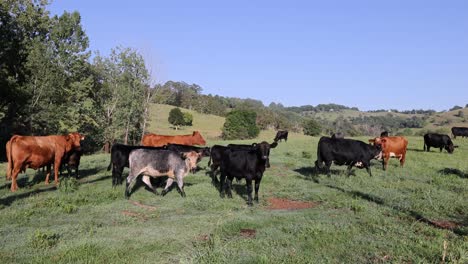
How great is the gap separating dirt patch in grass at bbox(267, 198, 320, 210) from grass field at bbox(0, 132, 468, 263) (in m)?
0.21

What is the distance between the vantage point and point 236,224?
27.1ft

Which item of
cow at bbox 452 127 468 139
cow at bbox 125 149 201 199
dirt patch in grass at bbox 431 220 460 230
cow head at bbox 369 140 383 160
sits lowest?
dirt patch in grass at bbox 431 220 460 230

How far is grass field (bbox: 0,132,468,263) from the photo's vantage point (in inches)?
251

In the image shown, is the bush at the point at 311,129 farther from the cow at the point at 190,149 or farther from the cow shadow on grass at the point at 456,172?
the cow at the point at 190,149

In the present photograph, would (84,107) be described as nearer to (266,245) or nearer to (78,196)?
(78,196)

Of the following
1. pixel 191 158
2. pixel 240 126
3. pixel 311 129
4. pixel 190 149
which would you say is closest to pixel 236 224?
pixel 191 158

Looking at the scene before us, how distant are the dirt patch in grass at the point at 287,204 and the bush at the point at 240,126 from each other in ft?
190

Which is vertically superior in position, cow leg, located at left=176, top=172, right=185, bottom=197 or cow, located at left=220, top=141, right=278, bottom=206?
cow, located at left=220, top=141, right=278, bottom=206

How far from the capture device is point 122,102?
4253 centimetres

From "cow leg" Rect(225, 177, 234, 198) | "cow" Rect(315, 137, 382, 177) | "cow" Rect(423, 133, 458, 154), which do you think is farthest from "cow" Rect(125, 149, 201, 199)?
"cow" Rect(423, 133, 458, 154)

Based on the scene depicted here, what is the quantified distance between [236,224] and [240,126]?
64638 millimetres

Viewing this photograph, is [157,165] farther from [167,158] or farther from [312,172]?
[312,172]

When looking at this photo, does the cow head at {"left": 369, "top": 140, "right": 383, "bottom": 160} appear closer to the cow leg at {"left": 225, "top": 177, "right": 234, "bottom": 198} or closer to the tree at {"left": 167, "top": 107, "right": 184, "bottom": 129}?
the cow leg at {"left": 225, "top": 177, "right": 234, "bottom": 198}

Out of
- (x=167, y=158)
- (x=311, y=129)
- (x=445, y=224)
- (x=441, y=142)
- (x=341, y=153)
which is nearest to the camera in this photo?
(x=445, y=224)
